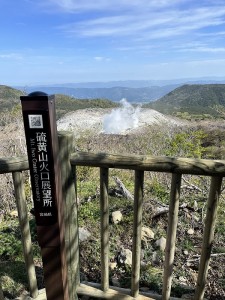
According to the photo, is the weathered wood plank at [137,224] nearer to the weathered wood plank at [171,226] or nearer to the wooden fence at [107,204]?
the wooden fence at [107,204]

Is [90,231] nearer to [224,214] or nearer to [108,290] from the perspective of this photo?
[108,290]

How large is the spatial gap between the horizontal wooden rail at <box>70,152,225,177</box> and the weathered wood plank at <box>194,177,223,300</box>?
0.11m

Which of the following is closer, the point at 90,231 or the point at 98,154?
the point at 98,154

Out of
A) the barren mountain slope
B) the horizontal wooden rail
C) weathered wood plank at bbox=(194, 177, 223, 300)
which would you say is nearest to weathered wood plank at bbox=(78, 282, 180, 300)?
weathered wood plank at bbox=(194, 177, 223, 300)

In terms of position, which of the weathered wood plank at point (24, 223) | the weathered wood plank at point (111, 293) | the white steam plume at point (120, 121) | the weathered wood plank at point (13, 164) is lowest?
the white steam plume at point (120, 121)

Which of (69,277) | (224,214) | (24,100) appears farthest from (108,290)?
(224,214)

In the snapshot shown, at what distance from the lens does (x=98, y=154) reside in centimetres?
220

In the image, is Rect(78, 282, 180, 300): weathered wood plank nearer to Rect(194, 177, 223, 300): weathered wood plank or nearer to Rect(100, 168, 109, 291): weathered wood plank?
Rect(100, 168, 109, 291): weathered wood plank

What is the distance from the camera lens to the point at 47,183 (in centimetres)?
192

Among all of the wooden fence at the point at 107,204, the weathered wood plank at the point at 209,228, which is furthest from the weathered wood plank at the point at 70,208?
the weathered wood plank at the point at 209,228

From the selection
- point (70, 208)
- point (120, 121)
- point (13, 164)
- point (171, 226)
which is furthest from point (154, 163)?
point (120, 121)

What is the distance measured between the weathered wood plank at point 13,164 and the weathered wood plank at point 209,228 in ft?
4.37

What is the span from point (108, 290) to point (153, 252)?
81cm

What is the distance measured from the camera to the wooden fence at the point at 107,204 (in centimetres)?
208
